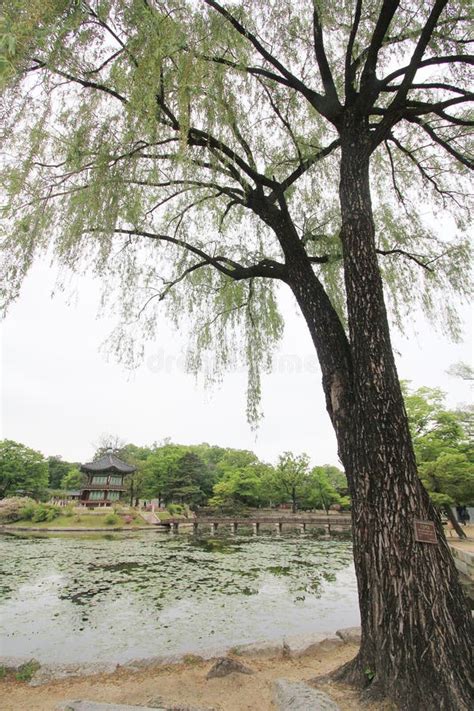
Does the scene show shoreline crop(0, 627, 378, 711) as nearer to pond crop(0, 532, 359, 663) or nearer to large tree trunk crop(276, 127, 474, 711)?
large tree trunk crop(276, 127, 474, 711)

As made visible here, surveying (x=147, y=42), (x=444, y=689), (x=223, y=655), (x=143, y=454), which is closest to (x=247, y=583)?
(x=223, y=655)

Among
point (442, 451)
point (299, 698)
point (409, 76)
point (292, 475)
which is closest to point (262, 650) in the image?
point (299, 698)

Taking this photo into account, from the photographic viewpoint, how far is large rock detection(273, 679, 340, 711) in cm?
221

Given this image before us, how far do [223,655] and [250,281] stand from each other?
4.07 m

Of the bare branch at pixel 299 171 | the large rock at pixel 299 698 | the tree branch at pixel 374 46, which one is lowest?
the large rock at pixel 299 698

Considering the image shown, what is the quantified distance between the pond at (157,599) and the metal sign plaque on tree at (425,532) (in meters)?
2.79

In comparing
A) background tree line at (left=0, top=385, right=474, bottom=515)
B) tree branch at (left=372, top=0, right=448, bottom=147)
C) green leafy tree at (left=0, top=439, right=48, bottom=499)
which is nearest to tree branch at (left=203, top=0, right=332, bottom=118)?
tree branch at (left=372, top=0, right=448, bottom=147)

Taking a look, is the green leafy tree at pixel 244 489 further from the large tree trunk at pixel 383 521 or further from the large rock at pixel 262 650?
the large tree trunk at pixel 383 521

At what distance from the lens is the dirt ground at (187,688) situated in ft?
8.39

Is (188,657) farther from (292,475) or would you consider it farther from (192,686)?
(292,475)

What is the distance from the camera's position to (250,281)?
5055 mm

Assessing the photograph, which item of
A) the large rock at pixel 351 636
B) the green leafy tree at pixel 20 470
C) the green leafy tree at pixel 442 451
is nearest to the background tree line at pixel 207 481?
the green leafy tree at pixel 20 470

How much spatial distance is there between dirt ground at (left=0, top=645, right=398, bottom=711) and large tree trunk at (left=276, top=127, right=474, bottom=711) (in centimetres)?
26

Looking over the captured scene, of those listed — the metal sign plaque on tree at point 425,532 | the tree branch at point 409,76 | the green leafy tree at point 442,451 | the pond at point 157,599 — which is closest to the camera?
the metal sign plaque on tree at point 425,532
